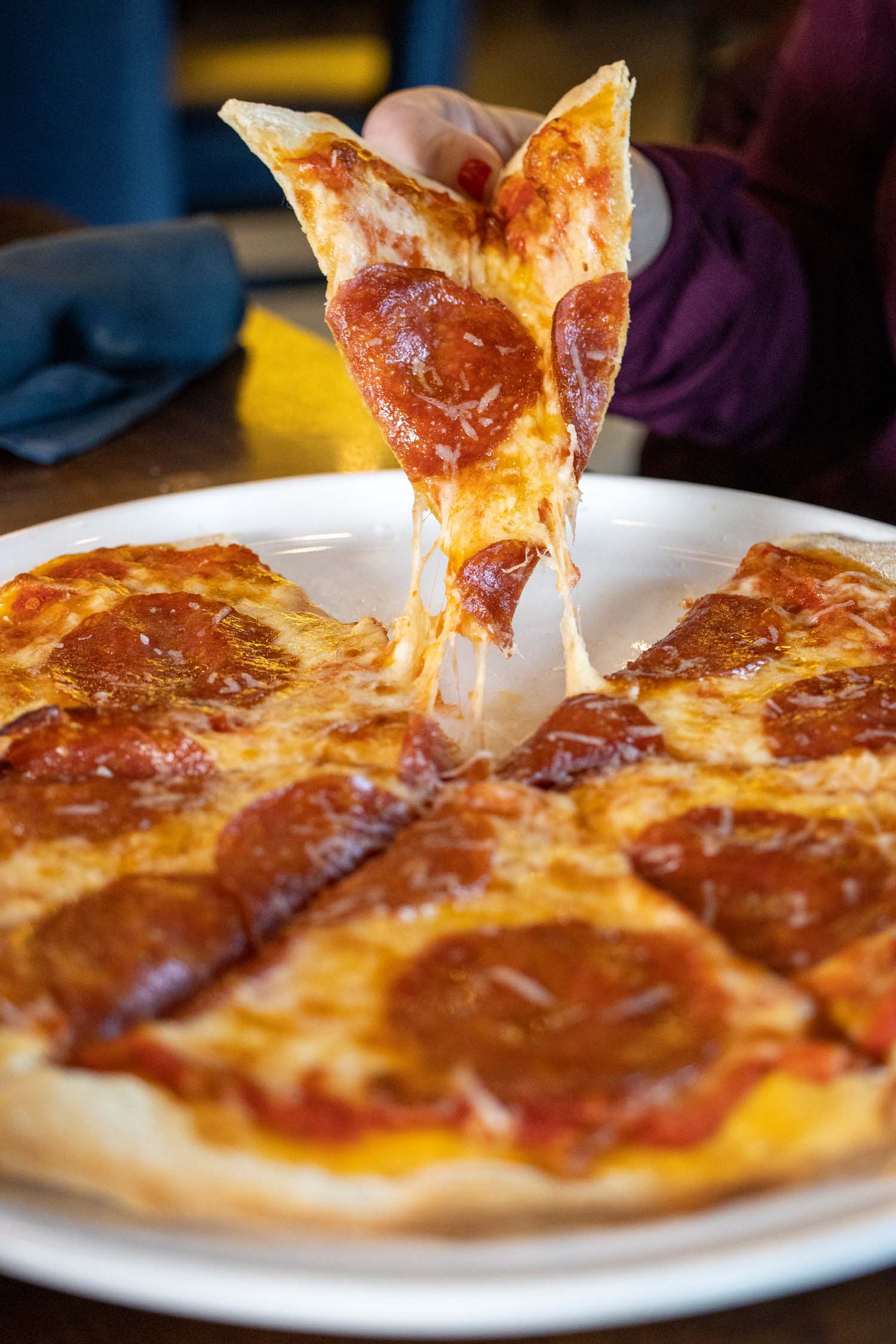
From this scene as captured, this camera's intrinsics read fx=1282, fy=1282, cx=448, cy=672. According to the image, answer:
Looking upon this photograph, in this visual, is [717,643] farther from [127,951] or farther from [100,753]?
[127,951]

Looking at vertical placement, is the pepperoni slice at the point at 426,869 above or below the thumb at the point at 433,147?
below

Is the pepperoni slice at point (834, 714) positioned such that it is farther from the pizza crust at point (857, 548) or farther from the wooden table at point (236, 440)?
the wooden table at point (236, 440)

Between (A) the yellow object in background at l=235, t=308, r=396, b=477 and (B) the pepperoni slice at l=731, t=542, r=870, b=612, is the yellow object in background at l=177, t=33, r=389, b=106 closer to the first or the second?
(A) the yellow object in background at l=235, t=308, r=396, b=477

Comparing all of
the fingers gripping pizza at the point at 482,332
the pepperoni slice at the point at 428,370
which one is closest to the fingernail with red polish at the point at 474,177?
the fingers gripping pizza at the point at 482,332

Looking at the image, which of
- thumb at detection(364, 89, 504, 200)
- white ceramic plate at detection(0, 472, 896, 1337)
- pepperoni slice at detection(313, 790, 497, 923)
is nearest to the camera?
white ceramic plate at detection(0, 472, 896, 1337)

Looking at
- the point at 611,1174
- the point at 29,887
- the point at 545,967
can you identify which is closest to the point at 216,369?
the point at 29,887

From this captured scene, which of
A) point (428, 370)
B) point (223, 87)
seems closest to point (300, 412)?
point (428, 370)

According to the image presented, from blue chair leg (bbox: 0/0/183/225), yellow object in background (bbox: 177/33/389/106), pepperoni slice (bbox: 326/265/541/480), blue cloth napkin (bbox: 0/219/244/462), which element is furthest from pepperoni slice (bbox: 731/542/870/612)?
yellow object in background (bbox: 177/33/389/106)
